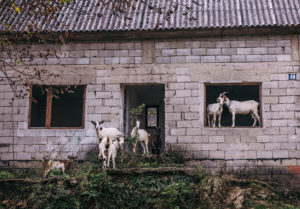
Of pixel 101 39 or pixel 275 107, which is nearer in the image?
pixel 275 107

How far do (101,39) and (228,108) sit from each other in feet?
14.0

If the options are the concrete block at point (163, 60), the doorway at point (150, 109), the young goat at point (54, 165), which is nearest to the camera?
the young goat at point (54, 165)

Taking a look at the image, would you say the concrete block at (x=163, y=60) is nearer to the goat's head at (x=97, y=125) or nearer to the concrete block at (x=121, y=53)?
the concrete block at (x=121, y=53)

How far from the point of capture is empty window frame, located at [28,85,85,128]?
9422 millimetres

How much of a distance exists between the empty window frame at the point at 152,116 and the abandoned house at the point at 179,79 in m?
4.80

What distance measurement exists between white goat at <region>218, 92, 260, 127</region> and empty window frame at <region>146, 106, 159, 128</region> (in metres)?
5.56

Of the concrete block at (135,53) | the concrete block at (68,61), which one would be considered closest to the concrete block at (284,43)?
the concrete block at (135,53)

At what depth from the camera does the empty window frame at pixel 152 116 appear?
47.2 feet

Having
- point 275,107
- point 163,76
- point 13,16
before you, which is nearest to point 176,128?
point 163,76

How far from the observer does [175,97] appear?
901 cm

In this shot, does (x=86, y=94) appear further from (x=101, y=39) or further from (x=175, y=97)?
(x=175, y=97)

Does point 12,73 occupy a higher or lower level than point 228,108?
higher

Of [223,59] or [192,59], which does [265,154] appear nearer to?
[223,59]

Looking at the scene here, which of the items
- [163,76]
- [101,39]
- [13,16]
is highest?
[13,16]
